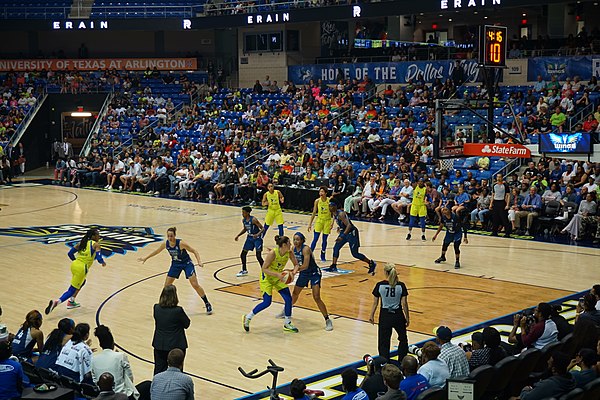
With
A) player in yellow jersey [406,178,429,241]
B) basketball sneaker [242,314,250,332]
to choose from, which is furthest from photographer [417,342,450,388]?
player in yellow jersey [406,178,429,241]

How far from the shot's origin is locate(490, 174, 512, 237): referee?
23.3 metres

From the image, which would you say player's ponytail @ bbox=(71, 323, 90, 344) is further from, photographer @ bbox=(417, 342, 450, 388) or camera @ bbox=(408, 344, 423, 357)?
camera @ bbox=(408, 344, 423, 357)

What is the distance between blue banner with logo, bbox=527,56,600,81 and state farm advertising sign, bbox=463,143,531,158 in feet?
41.6

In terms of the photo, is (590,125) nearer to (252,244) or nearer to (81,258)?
(252,244)

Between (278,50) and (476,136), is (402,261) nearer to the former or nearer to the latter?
(476,136)

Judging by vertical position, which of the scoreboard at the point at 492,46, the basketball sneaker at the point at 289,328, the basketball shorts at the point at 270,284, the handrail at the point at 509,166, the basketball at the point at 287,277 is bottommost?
the basketball sneaker at the point at 289,328

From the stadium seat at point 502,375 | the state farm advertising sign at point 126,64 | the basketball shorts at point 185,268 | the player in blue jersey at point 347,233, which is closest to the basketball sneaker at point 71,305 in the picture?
the basketball shorts at point 185,268

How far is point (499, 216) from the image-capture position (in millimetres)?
23516

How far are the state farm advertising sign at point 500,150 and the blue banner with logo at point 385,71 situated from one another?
13.6 m

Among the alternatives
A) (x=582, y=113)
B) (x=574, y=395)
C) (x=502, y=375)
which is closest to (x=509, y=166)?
(x=582, y=113)

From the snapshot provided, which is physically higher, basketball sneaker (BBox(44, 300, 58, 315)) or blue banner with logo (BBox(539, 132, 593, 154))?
blue banner with logo (BBox(539, 132, 593, 154))

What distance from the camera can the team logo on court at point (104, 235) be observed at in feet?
71.4

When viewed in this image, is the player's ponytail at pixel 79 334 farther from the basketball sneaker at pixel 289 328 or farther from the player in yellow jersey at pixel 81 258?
the player in yellow jersey at pixel 81 258

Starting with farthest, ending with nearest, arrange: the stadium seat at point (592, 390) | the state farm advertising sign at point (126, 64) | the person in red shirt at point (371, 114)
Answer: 1. the state farm advertising sign at point (126, 64)
2. the person in red shirt at point (371, 114)
3. the stadium seat at point (592, 390)
